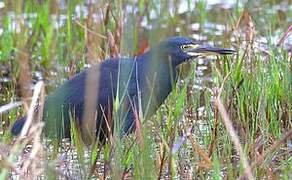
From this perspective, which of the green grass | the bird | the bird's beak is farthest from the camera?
the bird's beak

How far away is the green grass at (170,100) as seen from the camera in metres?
3.13

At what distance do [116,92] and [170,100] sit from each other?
0.96 ft

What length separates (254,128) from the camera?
3.75 m

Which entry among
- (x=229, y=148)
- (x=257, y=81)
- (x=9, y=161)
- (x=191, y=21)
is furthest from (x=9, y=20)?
(x=9, y=161)

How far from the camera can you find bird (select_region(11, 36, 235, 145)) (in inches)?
148

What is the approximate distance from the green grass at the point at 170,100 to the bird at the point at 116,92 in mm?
70

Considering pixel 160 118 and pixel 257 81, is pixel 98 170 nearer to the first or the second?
pixel 160 118

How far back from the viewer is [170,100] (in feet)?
13.6

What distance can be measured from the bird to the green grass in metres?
0.07

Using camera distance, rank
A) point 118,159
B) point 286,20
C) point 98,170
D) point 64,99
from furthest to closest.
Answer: point 286,20 → point 64,99 → point 98,170 → point 118,159

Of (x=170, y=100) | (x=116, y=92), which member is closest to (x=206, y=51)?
(x=170, y=100)

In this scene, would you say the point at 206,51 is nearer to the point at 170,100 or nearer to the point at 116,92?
the point at 170,100

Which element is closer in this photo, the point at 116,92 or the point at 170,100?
the point at 116,92

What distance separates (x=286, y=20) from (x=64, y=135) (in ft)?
8.31
